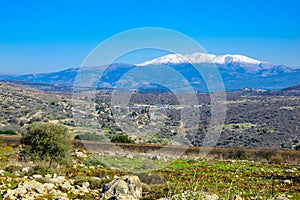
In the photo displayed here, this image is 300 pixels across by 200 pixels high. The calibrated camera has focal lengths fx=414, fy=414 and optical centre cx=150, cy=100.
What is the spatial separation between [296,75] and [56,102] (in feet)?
454

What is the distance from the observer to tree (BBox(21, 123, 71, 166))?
69.6 ft

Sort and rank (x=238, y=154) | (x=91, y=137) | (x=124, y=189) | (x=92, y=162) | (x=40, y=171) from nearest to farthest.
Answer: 1. (x=124, y=189)
2. (x=40, y=171)
3. (x=92, y=162)
4. (x=238, y=154)
5. (x=91, y=137)

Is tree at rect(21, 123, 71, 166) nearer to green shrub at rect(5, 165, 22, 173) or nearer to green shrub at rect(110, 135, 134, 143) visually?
green shrub at rect(5, 165, 22, 173)

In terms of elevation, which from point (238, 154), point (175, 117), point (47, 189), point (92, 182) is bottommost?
point (238, 154)

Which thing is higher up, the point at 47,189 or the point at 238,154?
the point at 47,189

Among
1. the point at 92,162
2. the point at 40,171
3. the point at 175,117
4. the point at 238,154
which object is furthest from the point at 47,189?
the point at 175,117

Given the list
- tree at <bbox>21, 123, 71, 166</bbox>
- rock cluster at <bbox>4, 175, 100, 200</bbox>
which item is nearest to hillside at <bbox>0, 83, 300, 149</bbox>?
tree at <bbox>21, 123, 71, 166</bbox>

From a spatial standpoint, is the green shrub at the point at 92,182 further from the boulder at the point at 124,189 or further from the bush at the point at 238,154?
the bush at the point at 238,154

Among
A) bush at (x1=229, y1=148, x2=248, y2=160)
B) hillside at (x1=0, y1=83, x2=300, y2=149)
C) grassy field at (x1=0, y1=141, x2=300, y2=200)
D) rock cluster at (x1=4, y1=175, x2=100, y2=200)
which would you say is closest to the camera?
rock cluster at (x1=4, y1=175, x2=100, y2=200)

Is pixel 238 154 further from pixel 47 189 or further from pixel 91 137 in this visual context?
pixel 47 189

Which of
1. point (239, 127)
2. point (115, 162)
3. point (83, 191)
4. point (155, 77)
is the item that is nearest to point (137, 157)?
point (115, 162)

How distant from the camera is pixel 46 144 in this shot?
69.8 ft

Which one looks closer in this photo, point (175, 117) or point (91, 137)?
point (91, 137)

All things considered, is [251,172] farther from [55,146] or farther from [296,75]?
[296,75]
